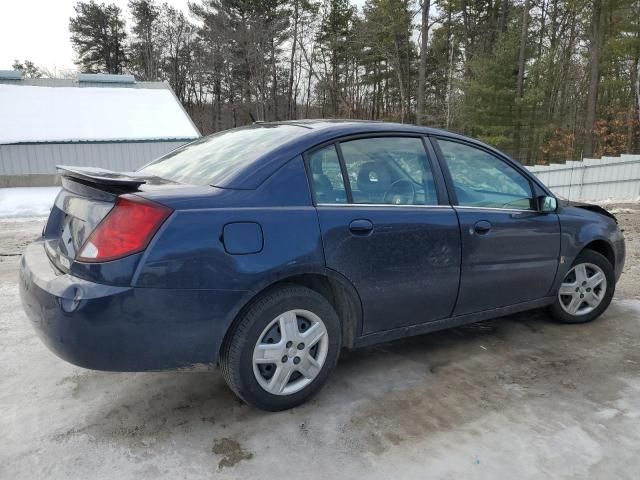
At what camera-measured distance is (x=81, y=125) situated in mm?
17188

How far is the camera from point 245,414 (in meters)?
2.57

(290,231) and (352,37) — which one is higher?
(352,37)

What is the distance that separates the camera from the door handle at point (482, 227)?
310 centimetres

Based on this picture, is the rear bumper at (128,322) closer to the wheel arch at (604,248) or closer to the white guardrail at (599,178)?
the wheel arch at (604,248)

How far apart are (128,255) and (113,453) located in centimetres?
94

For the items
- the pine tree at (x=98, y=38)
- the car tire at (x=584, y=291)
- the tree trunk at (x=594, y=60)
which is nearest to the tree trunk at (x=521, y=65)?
the tree trunk at (x=594, y=60)

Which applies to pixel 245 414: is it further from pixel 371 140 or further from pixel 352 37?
pixel 352 37

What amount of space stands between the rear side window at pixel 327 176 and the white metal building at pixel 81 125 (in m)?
15.2

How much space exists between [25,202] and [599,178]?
599 inches

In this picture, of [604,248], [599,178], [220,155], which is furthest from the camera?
[599,178]

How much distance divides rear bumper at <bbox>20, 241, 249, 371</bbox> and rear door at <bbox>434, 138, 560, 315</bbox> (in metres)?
1.59

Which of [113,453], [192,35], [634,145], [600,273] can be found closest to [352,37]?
[192,35]

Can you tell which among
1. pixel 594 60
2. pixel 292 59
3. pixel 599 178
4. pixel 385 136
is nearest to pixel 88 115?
pixel 599 178

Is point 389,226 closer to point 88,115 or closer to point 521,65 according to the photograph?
point 88,115
